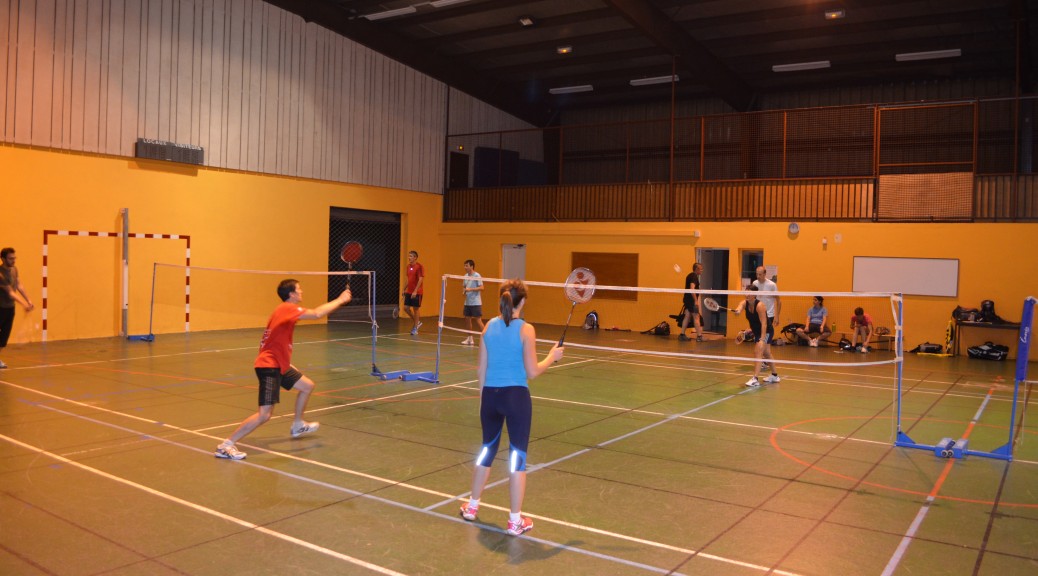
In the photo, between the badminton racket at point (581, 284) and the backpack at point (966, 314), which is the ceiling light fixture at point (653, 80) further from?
the badminton racket at point (581, 284)

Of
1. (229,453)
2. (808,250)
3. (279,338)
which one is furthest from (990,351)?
(229,453)

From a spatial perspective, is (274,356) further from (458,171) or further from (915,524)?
(458,171)

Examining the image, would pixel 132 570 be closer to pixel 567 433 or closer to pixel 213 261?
pixel 567 433

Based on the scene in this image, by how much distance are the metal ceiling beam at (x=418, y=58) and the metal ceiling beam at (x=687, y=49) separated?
8205mm

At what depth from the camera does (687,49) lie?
958 inches

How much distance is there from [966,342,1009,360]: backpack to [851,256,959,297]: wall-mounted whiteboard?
63.4 inches

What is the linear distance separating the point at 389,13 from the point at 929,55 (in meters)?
16.9

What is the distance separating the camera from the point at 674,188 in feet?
78.3

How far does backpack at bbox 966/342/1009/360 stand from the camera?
18.6 metres

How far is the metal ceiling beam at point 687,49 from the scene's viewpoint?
70.9ft

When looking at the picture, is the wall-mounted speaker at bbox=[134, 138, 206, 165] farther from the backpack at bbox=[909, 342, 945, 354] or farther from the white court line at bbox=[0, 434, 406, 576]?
the backpack at bbox=[909, 342, 945, 354]

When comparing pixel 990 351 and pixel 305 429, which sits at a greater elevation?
pixel 990 351

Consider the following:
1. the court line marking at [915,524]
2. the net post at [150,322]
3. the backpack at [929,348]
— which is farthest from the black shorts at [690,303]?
the net post at [150,322]

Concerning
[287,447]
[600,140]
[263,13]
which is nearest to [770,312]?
[287,447]
